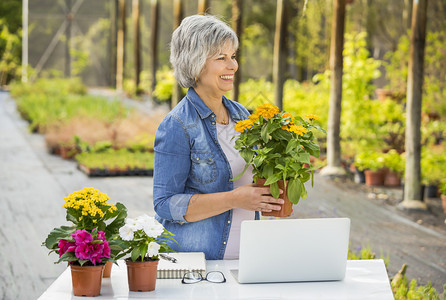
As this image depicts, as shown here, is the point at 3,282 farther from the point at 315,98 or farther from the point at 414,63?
the point at 315,98

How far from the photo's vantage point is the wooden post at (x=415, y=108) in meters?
6.88

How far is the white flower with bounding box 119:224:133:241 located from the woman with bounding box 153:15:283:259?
0.24m

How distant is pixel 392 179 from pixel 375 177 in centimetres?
22

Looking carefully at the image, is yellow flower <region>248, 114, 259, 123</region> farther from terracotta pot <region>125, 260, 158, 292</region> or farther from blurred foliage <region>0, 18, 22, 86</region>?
blurred foliage <region>0, 18, 22, 86</region>

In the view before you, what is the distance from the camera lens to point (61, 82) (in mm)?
18875

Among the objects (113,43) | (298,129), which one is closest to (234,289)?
(298,129)

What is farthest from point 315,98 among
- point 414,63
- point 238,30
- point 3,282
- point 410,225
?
point 3,282

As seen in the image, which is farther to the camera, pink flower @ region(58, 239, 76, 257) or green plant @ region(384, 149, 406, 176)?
green plant @ region(384, 149, 406, 176)

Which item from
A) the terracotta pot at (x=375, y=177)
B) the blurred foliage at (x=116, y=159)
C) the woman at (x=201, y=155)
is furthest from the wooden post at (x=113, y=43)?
the woman at (x=201, y=155)

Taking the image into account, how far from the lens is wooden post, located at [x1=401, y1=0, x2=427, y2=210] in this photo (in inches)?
271

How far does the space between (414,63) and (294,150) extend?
5.25 metres

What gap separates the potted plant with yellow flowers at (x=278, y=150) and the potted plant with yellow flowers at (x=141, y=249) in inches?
13.7

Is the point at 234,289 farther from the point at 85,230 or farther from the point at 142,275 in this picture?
the point at 85,230

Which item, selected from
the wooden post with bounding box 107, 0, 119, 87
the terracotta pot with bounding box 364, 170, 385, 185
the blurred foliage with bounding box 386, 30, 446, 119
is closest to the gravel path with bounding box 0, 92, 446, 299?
the terracotta pot with bounding box 364, 170, 385, 185
